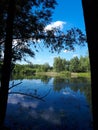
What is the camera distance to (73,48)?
7.32 m

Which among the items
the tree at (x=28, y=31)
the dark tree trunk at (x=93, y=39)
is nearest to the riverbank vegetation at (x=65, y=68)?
the tree at (x=28, y=31)

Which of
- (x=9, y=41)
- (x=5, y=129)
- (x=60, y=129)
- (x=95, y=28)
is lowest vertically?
(x=60, y=129)

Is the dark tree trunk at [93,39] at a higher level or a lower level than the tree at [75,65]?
lower

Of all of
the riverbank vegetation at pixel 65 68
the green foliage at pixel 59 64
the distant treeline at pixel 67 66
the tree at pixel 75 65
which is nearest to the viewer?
the riverbank vegetation at pixel 65 68

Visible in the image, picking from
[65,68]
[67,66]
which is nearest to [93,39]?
[65,68]

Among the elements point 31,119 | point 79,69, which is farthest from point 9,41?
point 79,69

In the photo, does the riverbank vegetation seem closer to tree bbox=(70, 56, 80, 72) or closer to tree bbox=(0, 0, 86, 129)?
tree bbox=(70, 56, 80, 72)

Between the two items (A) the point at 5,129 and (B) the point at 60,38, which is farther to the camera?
(B) the point at 60,38

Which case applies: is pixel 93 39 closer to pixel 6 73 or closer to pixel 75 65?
pixel 6 73

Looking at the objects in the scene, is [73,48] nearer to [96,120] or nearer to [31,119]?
[96,120]

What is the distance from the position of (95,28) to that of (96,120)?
3.37 feet

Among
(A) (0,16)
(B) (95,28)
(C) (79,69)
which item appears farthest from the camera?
(C) (79,69)

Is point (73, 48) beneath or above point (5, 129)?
above

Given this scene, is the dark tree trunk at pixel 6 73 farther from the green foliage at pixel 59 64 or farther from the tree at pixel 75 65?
the green foliage at pixel 59 64
